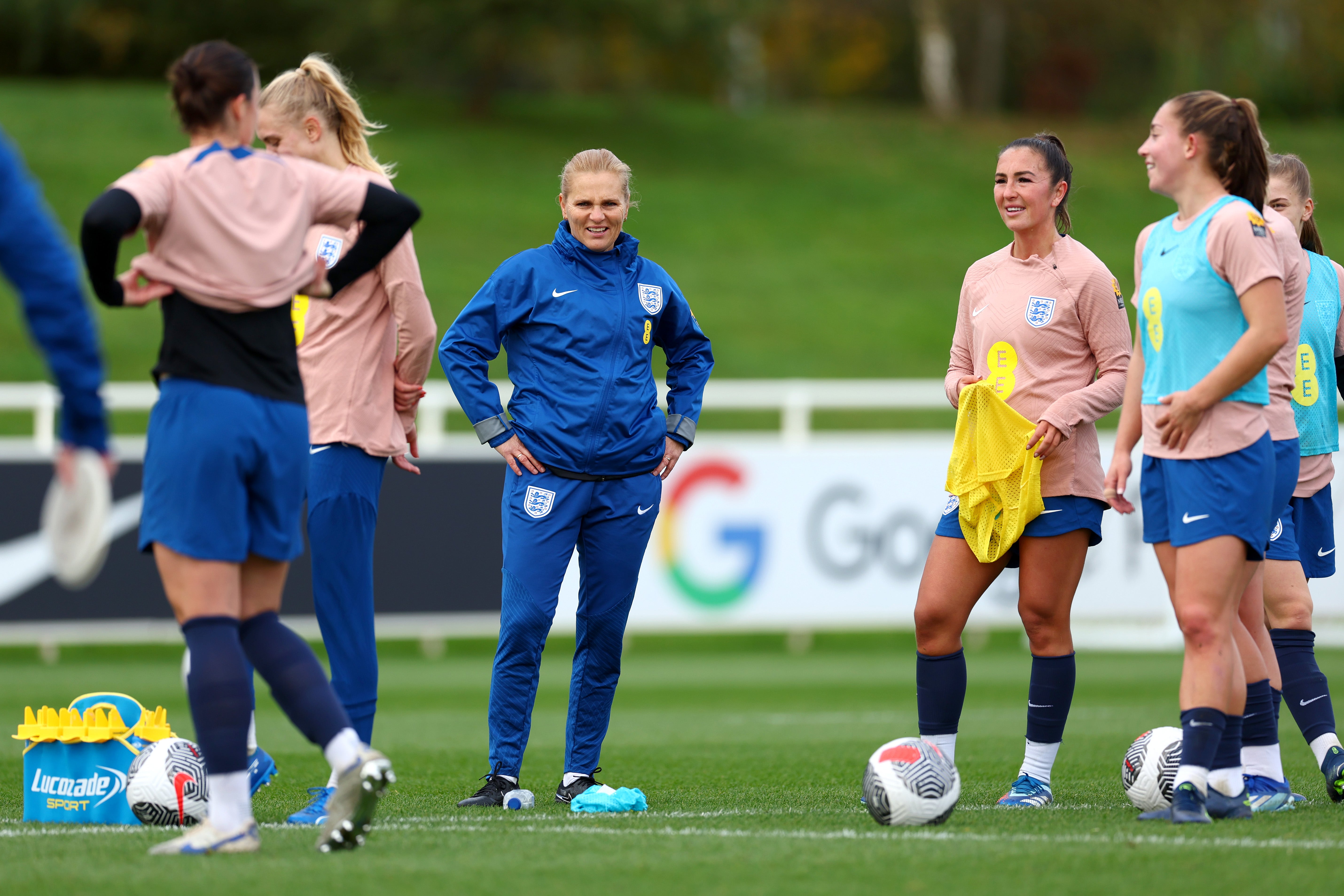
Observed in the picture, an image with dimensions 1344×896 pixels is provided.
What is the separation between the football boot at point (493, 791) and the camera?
5.66 m

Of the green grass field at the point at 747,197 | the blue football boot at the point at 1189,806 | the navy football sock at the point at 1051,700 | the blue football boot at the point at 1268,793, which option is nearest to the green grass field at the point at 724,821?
the blue football boot at the point at 1189,806

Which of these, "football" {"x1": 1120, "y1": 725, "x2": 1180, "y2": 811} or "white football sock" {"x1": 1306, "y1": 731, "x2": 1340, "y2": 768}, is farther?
"white football sock" {"x1": 1306, "y1": 731, "x2": 1340, "y2": 768}

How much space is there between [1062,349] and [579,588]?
1.91 metres

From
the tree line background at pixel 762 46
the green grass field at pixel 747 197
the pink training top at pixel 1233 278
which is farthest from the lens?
the tree line background at pixel 762 46

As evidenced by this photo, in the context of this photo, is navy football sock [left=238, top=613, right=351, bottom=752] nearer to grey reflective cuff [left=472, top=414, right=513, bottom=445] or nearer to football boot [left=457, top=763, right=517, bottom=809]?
football boot [left=457, top=763, right=517, bottom=809]

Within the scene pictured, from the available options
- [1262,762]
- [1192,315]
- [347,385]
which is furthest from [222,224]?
[1262,762]

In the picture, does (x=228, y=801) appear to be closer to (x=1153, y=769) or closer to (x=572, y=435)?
(x=572, y=435)

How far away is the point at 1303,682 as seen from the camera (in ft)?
19.5

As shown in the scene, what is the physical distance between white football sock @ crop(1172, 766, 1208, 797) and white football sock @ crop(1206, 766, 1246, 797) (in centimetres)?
21

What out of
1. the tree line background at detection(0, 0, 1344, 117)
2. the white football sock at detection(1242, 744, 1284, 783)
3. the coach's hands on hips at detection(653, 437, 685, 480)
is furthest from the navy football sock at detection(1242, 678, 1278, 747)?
the tree line background at detection(0, 0, 1344, 117)

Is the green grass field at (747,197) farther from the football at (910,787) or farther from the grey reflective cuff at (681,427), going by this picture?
the football at (910,787)

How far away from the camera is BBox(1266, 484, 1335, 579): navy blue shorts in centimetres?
602

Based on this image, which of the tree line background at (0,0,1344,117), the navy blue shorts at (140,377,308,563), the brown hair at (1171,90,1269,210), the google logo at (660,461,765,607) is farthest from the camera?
the tree line background at (0,0,1344,117)

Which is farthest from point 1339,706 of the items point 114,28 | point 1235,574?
point 114,28
